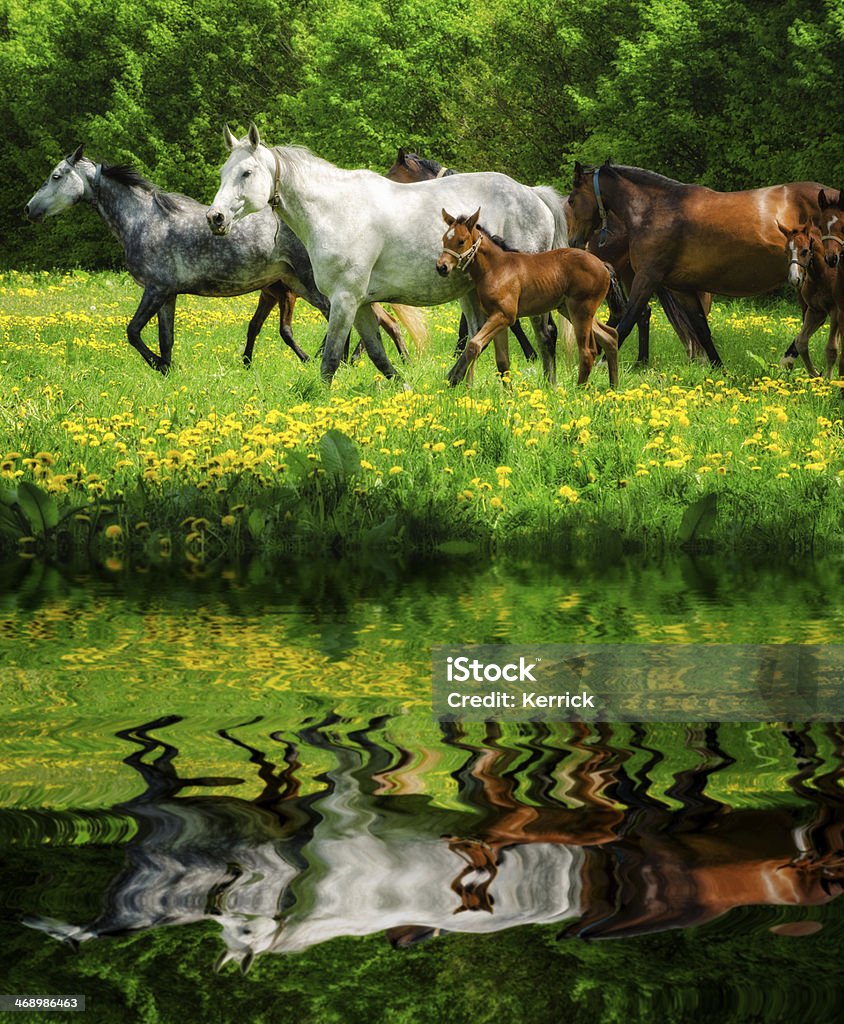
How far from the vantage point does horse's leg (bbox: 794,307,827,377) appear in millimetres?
13352

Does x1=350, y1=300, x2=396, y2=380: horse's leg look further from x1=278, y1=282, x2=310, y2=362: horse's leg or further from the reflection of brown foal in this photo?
x1=278, y1=282, x2=310, y2=362: horse's leg

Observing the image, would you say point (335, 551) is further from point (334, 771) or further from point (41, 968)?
point (41, 968)

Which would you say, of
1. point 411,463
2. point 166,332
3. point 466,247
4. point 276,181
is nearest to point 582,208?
point 466,247

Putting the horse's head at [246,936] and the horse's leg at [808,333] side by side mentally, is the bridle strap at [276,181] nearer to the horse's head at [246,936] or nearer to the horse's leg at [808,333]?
the horse's leg at [808,333]

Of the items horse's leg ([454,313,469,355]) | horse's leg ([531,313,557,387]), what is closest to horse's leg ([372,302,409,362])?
horse's leg ([454,313,469,355])

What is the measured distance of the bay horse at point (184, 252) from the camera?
46.3 feet

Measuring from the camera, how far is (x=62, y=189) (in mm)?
15039

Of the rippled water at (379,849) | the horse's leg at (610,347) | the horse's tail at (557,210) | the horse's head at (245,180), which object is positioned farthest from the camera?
the horse's tail at (557,210)

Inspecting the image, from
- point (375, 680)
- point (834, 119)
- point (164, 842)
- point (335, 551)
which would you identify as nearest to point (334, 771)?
point (164, 842)

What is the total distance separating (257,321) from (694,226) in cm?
456

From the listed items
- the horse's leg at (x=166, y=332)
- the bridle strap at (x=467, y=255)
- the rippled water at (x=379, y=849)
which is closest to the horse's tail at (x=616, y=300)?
the bridle strap at (x=467, y=255)

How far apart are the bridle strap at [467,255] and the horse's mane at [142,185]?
4.67 m

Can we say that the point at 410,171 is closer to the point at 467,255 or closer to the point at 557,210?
the point at 557,210

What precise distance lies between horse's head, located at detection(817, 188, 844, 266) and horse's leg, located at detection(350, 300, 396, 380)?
12.3 ft
